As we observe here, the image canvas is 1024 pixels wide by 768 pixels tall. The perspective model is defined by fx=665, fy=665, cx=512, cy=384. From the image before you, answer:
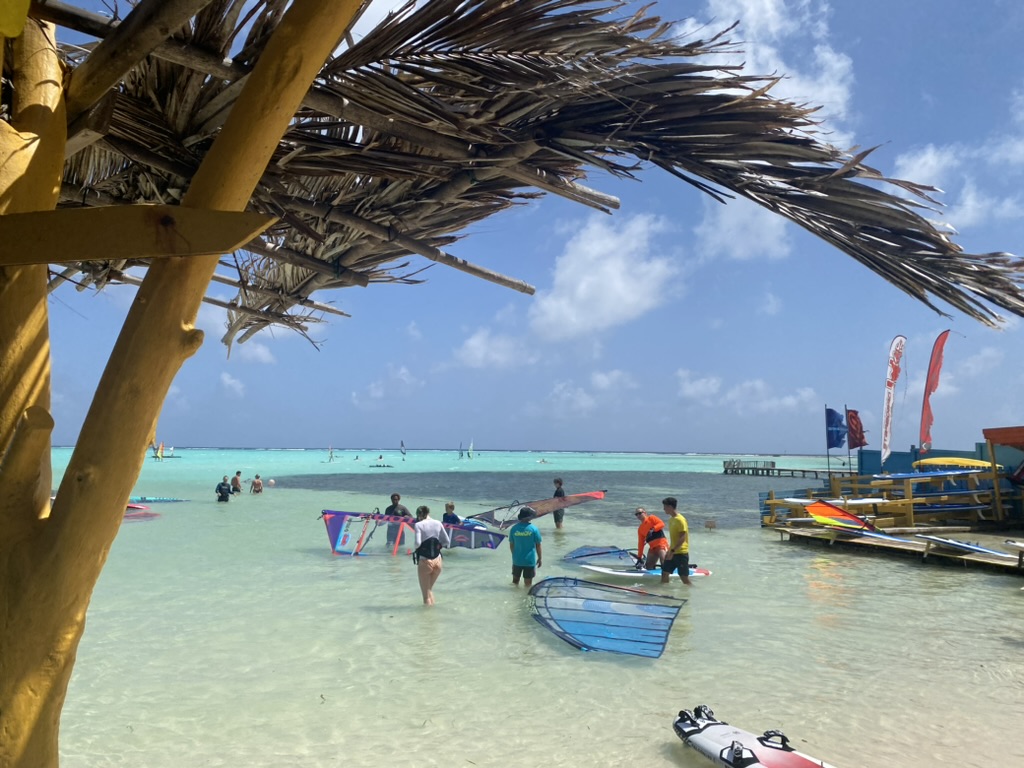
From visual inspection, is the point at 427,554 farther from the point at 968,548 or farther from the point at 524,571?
the point at 968,548

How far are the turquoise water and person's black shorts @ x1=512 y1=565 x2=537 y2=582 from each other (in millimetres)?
446

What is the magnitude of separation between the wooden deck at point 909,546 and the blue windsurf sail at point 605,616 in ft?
23.7

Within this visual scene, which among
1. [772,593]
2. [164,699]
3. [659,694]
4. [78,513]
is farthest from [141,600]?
[78,513]

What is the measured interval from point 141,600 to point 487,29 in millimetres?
11067

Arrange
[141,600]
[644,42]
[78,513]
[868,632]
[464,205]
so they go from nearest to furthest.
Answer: [78,513] → [644,42] → [464,205] → [868,632] → [141,600]

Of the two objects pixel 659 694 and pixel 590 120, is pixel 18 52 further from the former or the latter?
pixel 659 694

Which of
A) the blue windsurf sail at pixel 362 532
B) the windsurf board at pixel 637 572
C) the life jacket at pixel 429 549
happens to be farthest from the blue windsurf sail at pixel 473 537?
the life jacket at pixel 429 549

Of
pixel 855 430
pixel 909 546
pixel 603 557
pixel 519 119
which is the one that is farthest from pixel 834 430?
pixel 519 119

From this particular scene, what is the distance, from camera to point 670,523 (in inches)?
427

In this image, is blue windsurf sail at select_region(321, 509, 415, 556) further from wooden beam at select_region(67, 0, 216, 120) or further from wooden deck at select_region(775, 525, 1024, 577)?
wooden beam at select_region(67, 0, 216, 120)

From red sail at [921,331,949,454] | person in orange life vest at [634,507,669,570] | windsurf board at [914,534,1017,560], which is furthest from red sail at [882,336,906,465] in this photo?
person in orange life vest at [634,507,669,570]

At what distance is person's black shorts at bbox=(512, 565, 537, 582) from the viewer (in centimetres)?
1063

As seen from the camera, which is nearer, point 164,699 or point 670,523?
point 164,699

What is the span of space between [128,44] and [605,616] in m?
8.05
